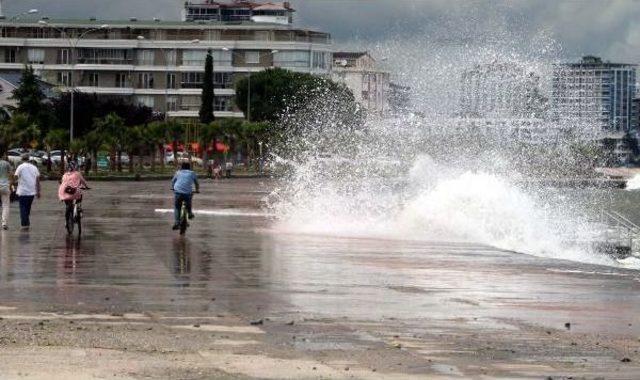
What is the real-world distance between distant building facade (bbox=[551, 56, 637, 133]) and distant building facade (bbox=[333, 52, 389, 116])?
31.5 feet

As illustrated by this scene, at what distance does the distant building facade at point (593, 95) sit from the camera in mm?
62219

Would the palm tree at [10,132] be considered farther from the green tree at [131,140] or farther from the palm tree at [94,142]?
the green tree at [131,140]

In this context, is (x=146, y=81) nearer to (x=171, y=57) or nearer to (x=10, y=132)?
(x=171, y=57)

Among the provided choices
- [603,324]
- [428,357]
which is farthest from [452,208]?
Answer: [428,357]

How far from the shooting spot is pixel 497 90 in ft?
167

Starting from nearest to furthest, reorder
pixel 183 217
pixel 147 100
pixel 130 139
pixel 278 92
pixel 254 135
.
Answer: pixel 183 217, pixel 130 139, pixel 254 135, pixel 278 92, pixel 147 100

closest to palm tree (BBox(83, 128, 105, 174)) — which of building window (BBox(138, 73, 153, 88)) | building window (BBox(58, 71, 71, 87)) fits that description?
building window (BBox(138, 73, 153, 88))

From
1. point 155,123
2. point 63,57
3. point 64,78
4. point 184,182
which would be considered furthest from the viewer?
point 64,78

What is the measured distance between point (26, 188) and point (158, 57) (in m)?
125

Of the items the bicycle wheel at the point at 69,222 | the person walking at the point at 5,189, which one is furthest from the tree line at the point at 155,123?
the bicycle wheel at the point at 69,222

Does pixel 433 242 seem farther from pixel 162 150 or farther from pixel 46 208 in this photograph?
pixel 162 150

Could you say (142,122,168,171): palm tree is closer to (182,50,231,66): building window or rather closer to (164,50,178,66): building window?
(182,50,231,66): building window

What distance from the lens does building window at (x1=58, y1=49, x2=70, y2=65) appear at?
155 m

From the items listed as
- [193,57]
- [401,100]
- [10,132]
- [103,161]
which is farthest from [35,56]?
[401,100]
